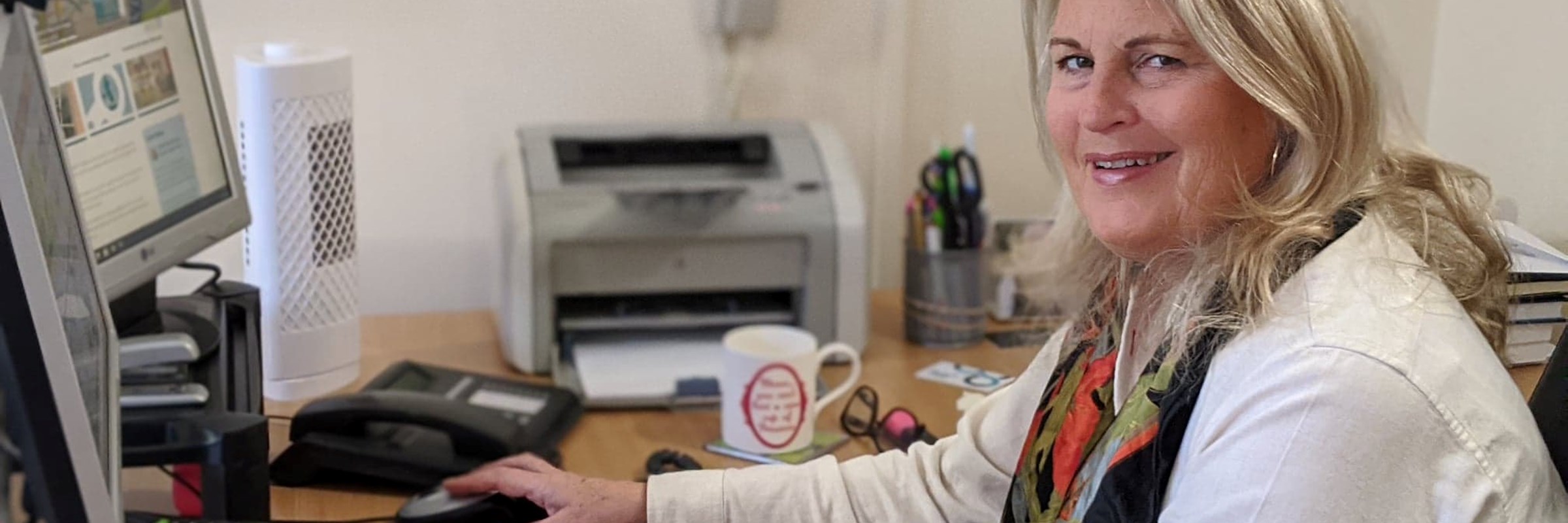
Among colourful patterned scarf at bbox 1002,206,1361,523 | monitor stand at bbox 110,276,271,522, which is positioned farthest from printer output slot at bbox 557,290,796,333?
colourful patterned scarf at bbox 1002,206,1361,523

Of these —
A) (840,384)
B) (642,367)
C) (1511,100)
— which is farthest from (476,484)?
(1511,100)

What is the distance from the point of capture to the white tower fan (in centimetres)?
157

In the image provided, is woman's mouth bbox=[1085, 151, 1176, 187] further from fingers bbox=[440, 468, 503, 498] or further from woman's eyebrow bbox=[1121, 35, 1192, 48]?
fingers bbox=[440, 468, 503, 498]

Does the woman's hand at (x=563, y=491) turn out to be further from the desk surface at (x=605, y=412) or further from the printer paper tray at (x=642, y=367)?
the printer paper tray at (x=642, y=367)

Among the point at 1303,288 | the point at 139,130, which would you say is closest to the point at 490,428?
the point at 139,130

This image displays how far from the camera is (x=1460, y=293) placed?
100 cm

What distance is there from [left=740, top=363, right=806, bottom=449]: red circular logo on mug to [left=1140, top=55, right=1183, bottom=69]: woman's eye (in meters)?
0.62

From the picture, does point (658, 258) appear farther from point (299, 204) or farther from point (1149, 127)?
point (1149, 127)

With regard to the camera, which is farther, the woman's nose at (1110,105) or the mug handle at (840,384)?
the mug handle at (840,384)

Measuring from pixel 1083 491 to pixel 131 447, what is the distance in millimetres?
679

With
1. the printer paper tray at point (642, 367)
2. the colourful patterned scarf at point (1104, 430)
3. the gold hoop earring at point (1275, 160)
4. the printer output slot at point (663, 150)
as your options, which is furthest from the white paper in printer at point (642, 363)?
the gold hoop earring at point (1275, 160)

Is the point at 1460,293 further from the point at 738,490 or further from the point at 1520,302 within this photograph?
the point at 738,490

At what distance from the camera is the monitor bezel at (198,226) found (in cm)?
134

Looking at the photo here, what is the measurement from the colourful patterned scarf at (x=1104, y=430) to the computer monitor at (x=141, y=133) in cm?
74
